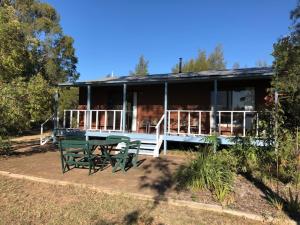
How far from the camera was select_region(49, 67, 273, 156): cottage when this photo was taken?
1352cm

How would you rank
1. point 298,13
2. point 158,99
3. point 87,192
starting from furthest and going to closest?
point 158,99
point 298,13
point 87,192

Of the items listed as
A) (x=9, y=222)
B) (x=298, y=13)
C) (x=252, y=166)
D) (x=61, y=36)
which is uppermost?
(x=61, y=36)

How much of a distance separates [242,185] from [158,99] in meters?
10.2

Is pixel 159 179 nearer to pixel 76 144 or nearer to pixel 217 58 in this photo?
pixel 76 144

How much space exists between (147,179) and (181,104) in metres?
8.42

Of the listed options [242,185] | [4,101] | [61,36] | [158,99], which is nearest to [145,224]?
[242,185]

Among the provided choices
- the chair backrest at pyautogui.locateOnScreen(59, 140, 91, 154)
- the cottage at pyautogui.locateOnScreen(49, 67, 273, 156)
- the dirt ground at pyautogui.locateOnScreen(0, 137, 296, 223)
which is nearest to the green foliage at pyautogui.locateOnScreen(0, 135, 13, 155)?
the dirt ground at pyautogui.locateOnScreen(0, 137, 296, 223)

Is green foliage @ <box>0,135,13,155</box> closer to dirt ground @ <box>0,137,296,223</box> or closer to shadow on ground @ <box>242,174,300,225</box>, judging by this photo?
dirt ground @ <box>0,137,296,223</box>

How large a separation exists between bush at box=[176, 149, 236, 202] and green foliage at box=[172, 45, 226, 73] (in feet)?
135

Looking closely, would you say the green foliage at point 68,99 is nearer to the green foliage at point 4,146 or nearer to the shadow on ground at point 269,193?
the green foliage at point 4,146

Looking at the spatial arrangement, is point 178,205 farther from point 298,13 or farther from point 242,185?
point 298,13

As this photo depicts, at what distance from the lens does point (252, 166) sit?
29.2 feet

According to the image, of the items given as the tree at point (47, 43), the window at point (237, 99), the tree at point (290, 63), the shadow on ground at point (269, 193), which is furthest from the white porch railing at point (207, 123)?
the tree at point (47, 43)

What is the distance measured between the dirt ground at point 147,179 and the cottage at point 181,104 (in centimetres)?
195
